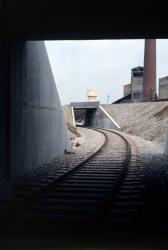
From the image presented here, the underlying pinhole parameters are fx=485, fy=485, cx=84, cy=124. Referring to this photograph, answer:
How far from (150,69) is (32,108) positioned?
54078 mm

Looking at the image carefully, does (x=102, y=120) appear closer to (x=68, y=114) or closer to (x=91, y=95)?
(x=68, y=114)

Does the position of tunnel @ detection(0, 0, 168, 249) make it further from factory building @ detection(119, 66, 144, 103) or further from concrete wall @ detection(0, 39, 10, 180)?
factory building @ detection(119, 66, 144, 103)

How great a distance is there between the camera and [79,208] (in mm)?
8891

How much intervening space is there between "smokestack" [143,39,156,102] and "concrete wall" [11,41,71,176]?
49374 mm

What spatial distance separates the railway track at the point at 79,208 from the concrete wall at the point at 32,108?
1474mm

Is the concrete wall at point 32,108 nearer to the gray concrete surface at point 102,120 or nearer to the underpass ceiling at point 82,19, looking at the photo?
the underpass ceiling at point 82,19

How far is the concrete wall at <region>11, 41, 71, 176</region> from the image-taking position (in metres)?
12.8

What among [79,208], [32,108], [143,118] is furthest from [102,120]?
[79,208]

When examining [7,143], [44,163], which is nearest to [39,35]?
[7,143]

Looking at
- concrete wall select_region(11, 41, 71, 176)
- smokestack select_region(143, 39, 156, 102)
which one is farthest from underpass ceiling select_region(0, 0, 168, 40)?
smokestack select_region(143, 39, 156, 102)

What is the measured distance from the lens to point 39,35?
13344 mm

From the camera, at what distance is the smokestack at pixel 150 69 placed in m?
67.2

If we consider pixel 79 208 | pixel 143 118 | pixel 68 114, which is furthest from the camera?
pixel 68 114

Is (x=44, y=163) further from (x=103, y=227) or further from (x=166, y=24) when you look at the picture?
(x=103, y=227)
